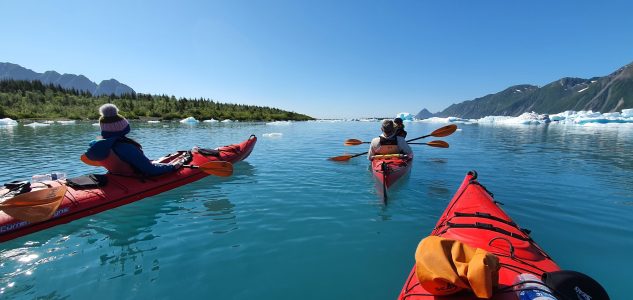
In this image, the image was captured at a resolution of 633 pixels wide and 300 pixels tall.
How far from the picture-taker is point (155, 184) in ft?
24.6

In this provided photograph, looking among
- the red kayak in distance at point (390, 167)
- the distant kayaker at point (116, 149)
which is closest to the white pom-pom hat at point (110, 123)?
the distant kayaker at point (116, 149)

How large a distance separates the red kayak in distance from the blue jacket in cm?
601

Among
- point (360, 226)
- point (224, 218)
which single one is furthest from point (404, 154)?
point (224, 218)

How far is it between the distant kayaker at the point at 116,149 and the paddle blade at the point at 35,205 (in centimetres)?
108

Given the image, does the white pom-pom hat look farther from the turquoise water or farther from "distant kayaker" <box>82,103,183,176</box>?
the turquoise water

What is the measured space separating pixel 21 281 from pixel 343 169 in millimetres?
9140

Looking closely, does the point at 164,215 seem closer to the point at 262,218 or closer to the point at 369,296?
the point at 262,218

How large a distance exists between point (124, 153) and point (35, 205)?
1.91m

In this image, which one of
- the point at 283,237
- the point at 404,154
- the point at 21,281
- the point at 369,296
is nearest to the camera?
the point at 369,296

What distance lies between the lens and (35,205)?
5172mm

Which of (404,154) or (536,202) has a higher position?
(404,154)

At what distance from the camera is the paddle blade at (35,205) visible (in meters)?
4.87

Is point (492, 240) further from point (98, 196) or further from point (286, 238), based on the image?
point (98, 196)

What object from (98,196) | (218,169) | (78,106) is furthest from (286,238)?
(78,106)
